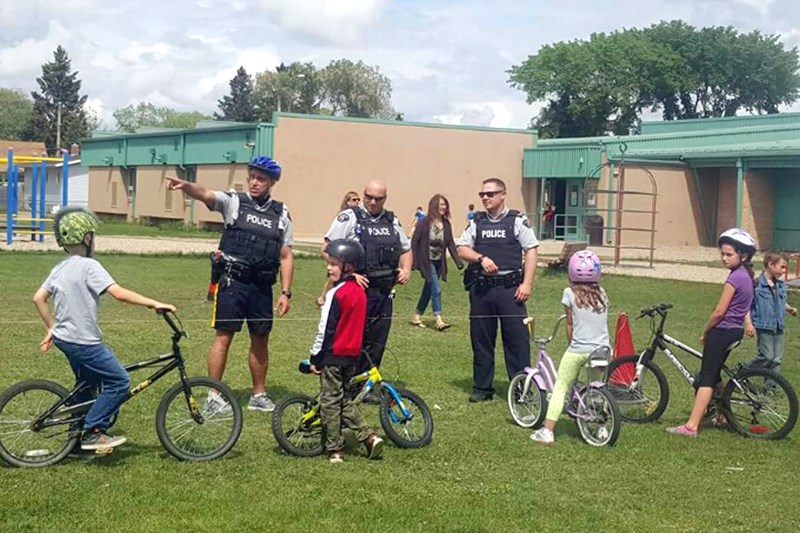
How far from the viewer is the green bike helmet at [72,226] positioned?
20.7 feet

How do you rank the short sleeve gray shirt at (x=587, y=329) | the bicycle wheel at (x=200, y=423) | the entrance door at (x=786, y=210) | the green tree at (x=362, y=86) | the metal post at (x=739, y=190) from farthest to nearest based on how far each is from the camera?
the green tree at (x=362, y=86), the entrance door at (x=786, y=210), the metal post at (x=739, y=190), the short sleeve gray shirt at (x=587, y=329), the bicycle wheel at (x=200, y=423)

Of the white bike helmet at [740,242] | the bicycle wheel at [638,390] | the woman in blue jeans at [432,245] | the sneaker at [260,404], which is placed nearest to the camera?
the white bike helmet at [740,242]

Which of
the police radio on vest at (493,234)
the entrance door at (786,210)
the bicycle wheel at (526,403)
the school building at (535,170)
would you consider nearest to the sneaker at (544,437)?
→ the bicycle wheel at (526,403)

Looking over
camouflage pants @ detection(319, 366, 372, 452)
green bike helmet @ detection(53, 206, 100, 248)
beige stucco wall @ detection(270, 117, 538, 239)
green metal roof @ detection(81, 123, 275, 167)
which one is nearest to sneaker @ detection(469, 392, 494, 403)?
camouflage pants @ detection(319, 366, 372, 452)

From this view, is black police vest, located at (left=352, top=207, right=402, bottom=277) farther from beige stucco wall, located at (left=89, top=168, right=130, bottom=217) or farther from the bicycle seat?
beige stucco wall, located at (left=89, top=168, right=130, bottom=217)

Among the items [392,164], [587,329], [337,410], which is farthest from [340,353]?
[392,164]

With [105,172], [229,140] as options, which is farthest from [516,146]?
[105,172]

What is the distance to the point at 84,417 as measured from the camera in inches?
251

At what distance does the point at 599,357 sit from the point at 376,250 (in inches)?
77.6

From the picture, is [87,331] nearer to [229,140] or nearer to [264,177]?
[264,177]

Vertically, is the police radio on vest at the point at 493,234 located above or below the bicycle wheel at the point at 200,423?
above

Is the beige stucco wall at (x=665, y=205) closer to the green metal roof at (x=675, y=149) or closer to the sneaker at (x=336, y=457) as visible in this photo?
the green metal roof at (x=675, y=149)

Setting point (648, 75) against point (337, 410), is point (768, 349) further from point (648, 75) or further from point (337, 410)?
point (648, 75)

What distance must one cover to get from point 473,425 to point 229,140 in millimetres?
34279
